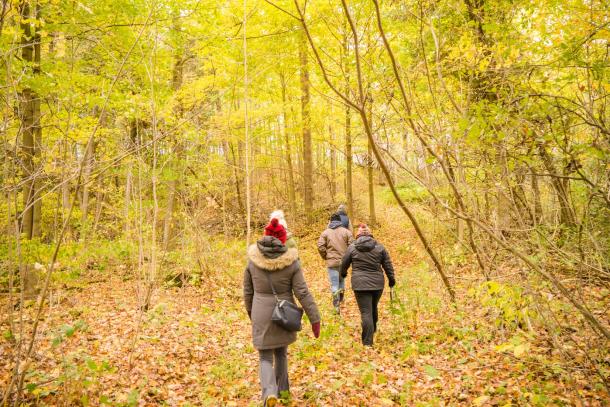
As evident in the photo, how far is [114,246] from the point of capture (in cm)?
962

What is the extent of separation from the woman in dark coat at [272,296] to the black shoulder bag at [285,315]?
0.05 metres

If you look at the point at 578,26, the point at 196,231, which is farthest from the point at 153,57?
the point at 578,26

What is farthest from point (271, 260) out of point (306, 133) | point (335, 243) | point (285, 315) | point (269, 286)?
point (306, 133)

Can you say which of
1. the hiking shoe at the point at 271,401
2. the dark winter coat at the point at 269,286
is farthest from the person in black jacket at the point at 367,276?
the hiking shoe at the point at 271,401

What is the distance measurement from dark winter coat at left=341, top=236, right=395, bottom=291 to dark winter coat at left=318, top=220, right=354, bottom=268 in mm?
1488

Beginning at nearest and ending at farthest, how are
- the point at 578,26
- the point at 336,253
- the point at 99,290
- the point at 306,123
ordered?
the point at 578,26
the point at 336,253
the point at 99,290
the point at 306,123

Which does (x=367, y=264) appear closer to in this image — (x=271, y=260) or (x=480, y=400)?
(x=271, y=260)

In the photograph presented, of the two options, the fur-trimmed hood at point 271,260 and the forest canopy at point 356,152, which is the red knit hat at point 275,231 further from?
the forest canopy at point 356,152

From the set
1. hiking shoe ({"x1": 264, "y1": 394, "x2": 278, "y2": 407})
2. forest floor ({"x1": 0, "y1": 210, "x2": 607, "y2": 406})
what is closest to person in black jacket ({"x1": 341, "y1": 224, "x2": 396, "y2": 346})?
forest floor ({"x1": 0, "y1": 210, "x2": 607, "y2": 406})

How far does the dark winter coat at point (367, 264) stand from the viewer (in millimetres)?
6008

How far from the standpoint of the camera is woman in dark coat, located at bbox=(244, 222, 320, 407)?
13.3ft

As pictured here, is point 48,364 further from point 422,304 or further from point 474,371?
point 422,304

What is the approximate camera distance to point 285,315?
4035 millimetres

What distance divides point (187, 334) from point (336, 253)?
3119 millimetres
